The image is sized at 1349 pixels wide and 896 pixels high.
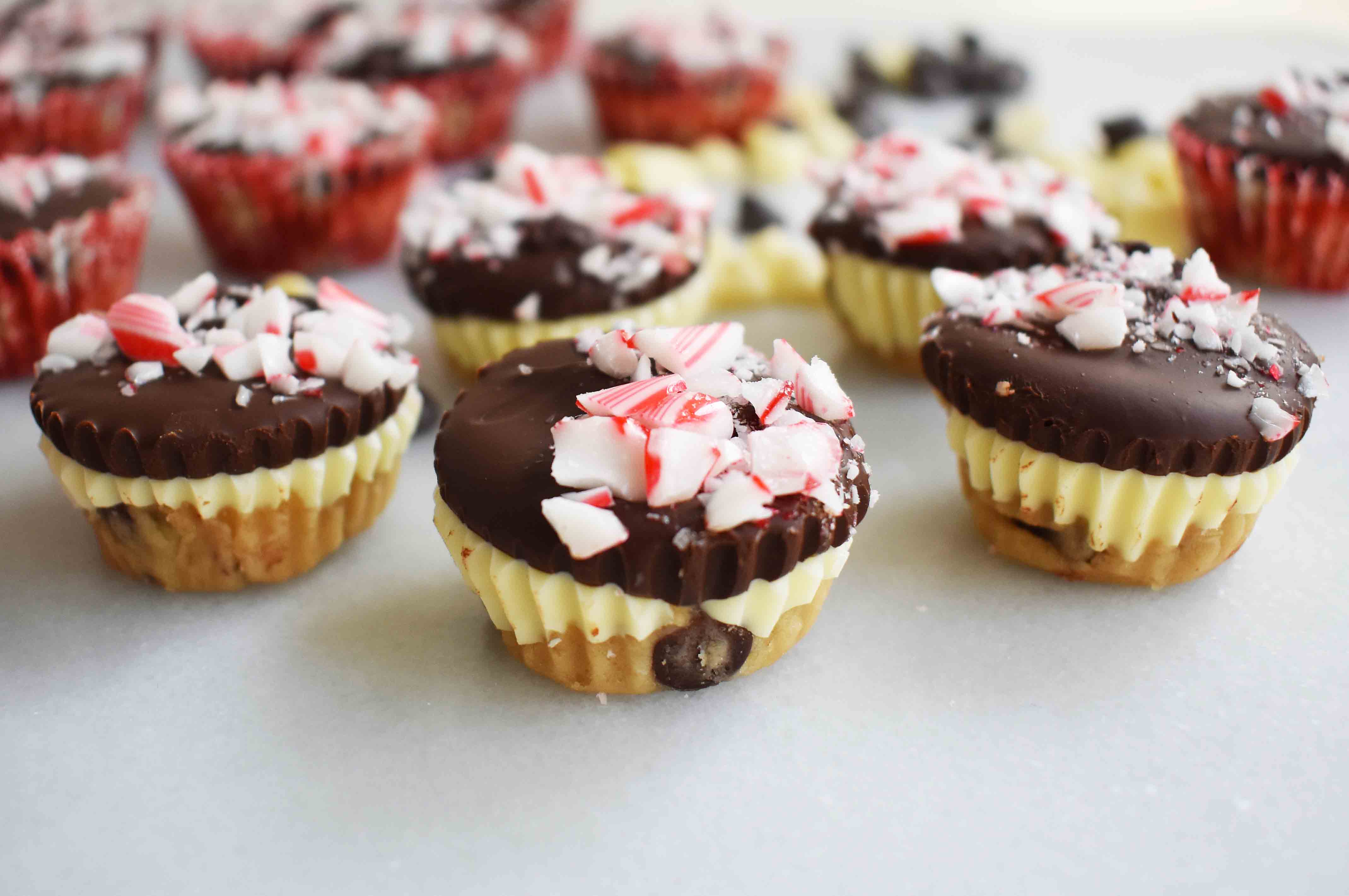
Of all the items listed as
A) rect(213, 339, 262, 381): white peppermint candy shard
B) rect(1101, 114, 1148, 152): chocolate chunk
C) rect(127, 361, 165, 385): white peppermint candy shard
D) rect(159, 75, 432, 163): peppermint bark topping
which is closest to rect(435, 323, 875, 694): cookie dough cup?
rect(213, 339, 262, 381): white peppermint candy shard

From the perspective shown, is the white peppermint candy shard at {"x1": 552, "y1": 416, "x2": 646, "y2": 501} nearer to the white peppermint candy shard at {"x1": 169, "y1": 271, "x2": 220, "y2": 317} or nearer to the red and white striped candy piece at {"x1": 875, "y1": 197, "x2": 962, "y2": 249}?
the white peppermint candy shard at {"x1": 169, "y1": 271, "x2": 220, "y2": 317}

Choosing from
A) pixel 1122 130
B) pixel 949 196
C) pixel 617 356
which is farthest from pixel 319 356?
pixel 1122 130

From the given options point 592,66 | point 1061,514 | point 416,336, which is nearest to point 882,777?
point 1061,514

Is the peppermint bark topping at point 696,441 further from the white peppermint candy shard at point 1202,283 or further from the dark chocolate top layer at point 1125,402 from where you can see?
the white peppermint candy shard at point 1202,283

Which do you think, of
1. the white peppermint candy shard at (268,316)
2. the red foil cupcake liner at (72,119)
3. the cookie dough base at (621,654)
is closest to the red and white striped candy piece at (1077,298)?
the cookie dough base at (621,654)

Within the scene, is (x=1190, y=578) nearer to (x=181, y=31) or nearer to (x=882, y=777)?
(x=882, y=777)

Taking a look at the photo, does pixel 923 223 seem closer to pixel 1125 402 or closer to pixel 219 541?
pixel 1125 402
